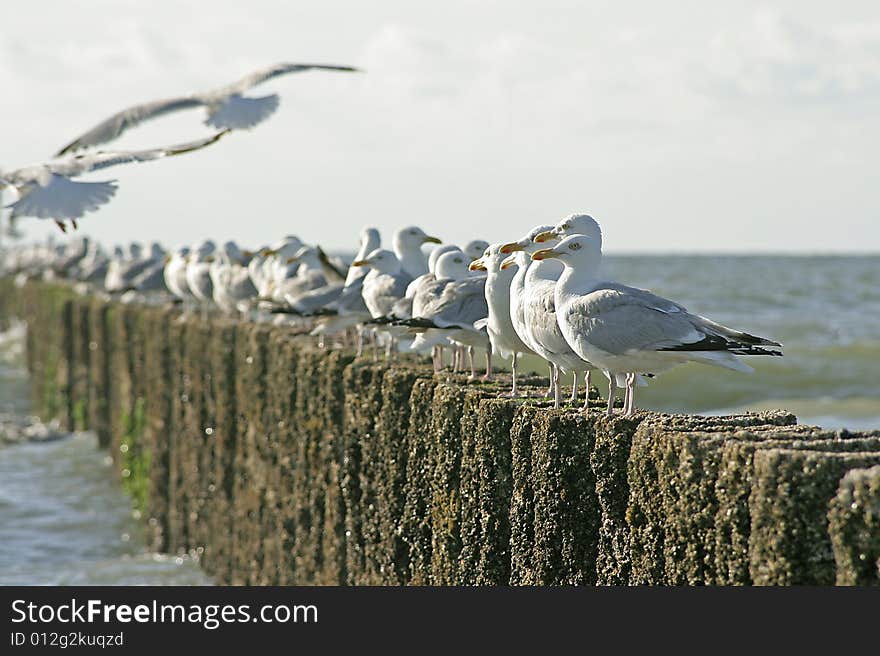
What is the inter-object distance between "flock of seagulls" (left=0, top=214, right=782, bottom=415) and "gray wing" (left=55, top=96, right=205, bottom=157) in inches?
85.0

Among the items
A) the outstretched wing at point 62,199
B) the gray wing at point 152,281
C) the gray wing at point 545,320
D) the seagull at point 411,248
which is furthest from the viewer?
the gray wing at point 152,281

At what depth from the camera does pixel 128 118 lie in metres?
9.71

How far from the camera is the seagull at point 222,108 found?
9547 millimetres

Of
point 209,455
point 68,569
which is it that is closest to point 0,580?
point 68,569

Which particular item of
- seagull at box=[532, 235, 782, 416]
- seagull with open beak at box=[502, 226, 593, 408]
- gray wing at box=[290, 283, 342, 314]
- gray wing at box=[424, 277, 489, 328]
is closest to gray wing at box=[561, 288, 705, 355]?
seagull at box=[532, 235, 782, 416]

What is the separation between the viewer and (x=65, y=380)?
91.4 feet

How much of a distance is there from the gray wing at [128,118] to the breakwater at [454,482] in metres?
2.43

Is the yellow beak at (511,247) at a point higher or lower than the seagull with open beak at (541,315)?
higher

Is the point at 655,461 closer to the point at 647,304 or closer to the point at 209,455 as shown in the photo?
the point at 647,304

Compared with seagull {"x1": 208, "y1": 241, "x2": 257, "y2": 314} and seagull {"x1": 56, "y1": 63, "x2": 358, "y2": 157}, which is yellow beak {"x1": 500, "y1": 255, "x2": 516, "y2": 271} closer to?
seagull {"x1": 56, "y1": 63, "x2": 358, "y2": 157}

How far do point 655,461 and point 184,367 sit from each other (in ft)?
39.0

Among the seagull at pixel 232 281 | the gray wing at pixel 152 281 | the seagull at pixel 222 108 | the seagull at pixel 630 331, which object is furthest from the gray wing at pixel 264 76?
the gray wing at pixel 152 281

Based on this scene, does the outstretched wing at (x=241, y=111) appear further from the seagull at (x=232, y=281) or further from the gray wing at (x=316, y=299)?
the seagull at (x=232, y=281)

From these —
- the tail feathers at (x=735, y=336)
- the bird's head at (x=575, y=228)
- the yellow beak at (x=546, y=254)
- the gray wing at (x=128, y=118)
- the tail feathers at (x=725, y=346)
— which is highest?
the gray wing at (x=128, y=118)
